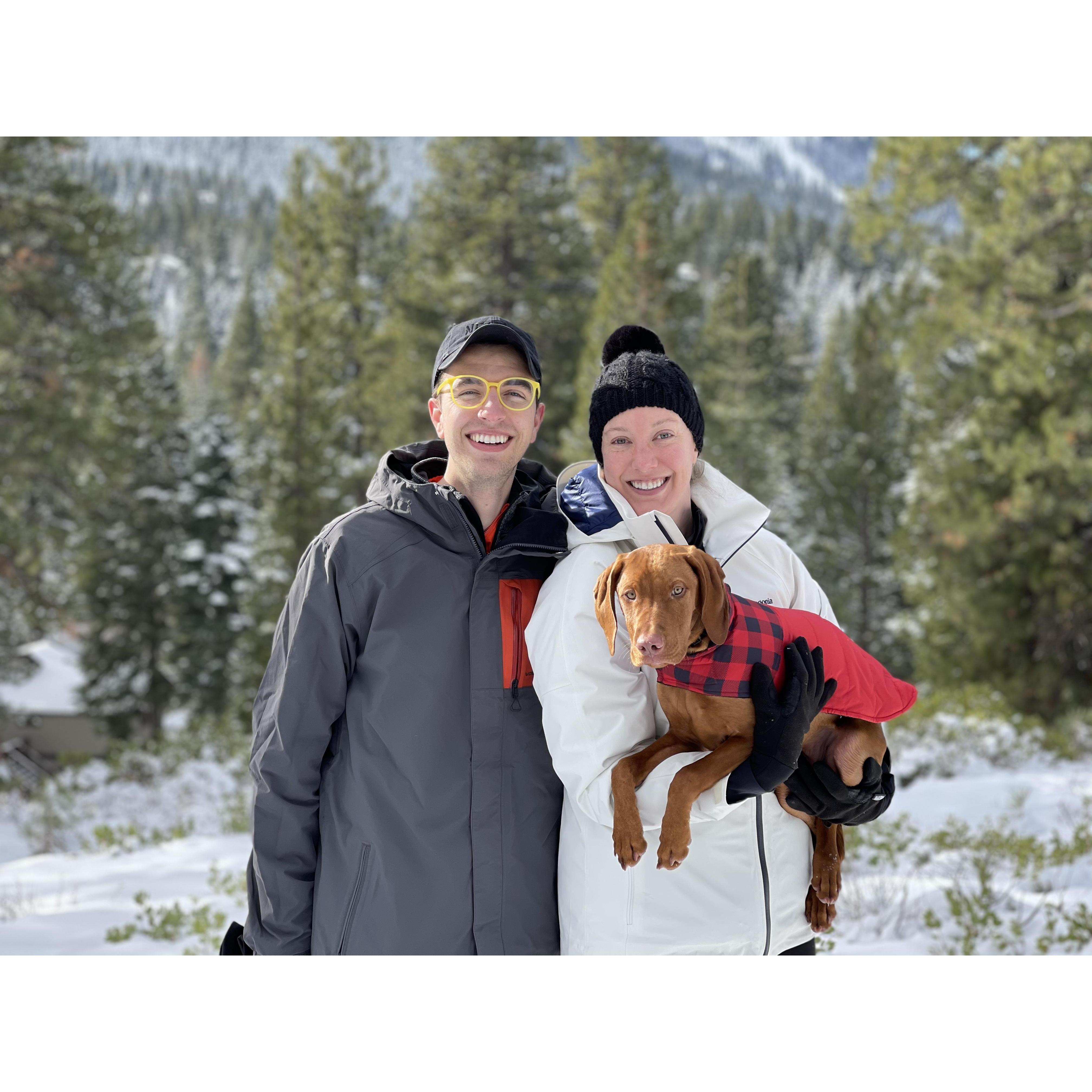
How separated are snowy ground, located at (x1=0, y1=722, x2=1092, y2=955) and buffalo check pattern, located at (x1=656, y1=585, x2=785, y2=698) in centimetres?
219

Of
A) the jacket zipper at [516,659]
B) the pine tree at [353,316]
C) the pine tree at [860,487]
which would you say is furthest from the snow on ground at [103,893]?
the pine tree at [860,487]

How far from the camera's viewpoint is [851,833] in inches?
259

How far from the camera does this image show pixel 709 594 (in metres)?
2.03

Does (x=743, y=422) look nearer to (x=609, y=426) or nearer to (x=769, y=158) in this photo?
(x=609, y=426)

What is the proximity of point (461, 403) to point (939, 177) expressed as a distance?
11.8m

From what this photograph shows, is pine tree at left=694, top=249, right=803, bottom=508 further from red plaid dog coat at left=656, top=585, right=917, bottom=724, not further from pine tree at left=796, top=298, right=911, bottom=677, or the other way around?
red plaid dog coat at left=656, top=585, right=917, bottom=724

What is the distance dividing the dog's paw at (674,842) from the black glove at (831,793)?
333 mm

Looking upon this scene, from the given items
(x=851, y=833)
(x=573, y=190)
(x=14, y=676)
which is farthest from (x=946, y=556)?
(x=14, y=676)

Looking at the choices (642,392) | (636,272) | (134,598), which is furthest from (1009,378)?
(134,598)

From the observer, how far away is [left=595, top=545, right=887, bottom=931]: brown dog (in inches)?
77.2

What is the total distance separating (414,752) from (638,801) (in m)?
0.64

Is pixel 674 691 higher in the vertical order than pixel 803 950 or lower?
higher

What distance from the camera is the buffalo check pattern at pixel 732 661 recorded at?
208cm

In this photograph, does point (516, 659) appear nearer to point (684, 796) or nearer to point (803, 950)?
point (684, 796)
